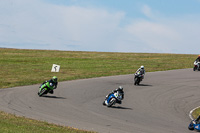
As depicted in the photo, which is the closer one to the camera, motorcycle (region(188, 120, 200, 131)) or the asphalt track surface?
motorcycle (region(188, 120, 200, 131))

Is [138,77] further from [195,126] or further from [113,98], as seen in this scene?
[195,126]

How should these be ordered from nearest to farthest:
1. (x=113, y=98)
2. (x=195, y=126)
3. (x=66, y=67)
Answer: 1. (x=195, y=126)
2. (x=113, y=98)
3. (x=66, y=67)

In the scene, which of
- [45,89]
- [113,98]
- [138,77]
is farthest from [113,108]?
[138,77]

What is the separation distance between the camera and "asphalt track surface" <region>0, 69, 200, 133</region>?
1531 cm

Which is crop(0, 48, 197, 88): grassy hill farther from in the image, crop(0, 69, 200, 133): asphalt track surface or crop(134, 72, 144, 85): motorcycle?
crop(134, 72, 144, 85): motorcycle

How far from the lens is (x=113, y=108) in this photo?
1992 centimetres

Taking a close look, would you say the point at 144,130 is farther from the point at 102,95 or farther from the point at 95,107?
the point at 102,95

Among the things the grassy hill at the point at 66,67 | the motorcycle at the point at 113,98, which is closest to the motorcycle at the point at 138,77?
the grassy hill at the point at 66,67

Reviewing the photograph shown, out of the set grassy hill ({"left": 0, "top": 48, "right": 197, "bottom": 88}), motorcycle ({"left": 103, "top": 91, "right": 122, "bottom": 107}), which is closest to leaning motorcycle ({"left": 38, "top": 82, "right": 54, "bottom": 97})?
motorcycle ({"left": 103, "top": 91, "right": 122, "bottom": 107})

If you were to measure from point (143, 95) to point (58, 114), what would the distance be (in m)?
10.5

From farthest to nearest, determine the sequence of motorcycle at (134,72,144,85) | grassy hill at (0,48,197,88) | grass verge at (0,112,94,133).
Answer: grassy hill at (0,48,197,88), motorcycle at (134,72,144,85), grass verge at (0,112,94,133)

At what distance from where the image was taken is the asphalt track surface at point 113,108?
15.3 metres

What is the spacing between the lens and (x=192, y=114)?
20359mm

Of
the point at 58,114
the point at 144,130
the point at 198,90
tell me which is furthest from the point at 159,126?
the point at 198,90
